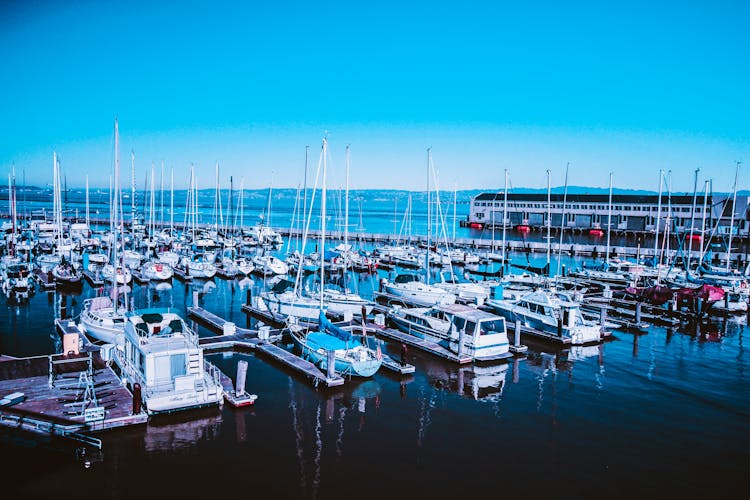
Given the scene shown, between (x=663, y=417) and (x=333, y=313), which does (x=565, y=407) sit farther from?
(x=333, y=313)

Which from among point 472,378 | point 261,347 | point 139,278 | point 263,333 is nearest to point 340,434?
point 472,378

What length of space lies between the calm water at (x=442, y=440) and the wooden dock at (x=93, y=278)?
18.2 meters

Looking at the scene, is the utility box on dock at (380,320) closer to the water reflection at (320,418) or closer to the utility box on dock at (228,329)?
the utility box on dock at (228,329)

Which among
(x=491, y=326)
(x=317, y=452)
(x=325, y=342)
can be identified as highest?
(x=491, y=326)

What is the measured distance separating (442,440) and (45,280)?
128 ft

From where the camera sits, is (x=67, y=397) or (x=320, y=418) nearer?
(x=67, y=397)

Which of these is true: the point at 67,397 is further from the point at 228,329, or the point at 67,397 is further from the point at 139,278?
the point at 139,278

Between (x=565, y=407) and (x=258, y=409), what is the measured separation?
Result: 11919 millimetres

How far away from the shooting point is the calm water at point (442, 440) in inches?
618

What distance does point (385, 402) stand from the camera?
2184cm

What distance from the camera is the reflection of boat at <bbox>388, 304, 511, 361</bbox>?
2706cm

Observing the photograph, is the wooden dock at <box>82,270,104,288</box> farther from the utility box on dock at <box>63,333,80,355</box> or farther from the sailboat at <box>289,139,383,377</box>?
the sailboat at <box>289,139,383,377</box>

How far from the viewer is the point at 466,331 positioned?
2802cm

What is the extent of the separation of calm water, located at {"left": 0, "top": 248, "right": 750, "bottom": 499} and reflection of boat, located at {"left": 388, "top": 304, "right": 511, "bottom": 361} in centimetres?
110
